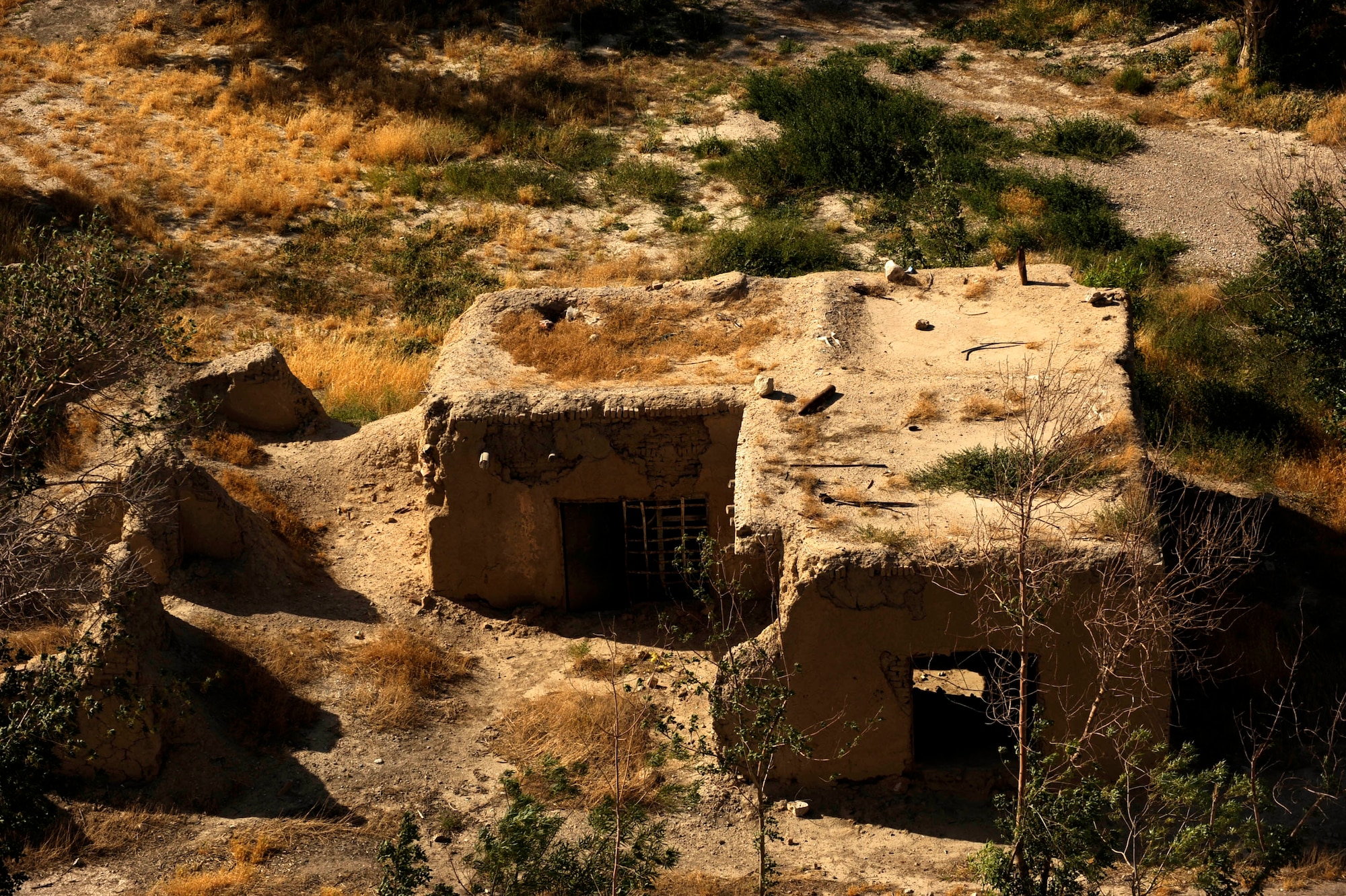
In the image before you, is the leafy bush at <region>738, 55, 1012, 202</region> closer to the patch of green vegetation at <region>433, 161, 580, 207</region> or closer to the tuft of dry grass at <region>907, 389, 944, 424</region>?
the patch of green vegetation at <region>433, 161, 580, 207</region>

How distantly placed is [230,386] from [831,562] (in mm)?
8472

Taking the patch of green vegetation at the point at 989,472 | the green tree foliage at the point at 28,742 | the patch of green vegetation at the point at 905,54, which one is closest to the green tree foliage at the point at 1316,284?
the patch of green vegetation at the point at 989,472

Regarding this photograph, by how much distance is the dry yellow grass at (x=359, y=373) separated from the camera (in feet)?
57.2

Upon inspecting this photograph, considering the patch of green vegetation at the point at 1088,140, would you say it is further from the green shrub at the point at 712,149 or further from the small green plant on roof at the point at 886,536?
the small green plant on roof at the point at 886,536

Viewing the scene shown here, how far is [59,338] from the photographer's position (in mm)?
10859

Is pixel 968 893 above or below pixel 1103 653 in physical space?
below

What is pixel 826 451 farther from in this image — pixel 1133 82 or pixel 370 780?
pixel 1133 82

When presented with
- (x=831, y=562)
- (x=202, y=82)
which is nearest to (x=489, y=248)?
(x=202, y=82)

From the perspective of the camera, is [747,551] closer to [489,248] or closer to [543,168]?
[489,248]

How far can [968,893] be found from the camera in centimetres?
974

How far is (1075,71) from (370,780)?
20680 millimetres

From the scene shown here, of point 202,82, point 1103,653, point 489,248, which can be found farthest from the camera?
A: point 202,82

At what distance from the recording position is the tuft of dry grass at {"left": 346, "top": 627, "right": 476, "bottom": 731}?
11.9 meters

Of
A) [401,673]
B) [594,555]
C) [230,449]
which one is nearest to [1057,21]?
[594,555]
